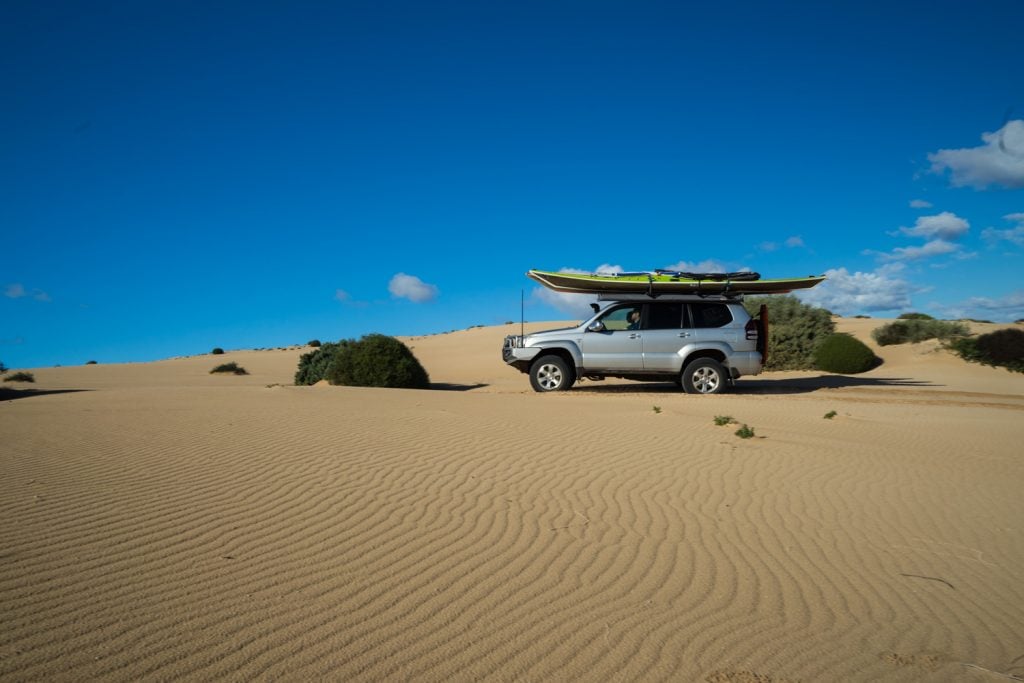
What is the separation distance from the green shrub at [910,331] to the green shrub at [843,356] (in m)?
5.70

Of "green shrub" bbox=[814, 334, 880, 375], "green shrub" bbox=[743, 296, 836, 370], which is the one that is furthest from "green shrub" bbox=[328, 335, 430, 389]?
"green shrub" bbox=[814, 334, 880, 375]

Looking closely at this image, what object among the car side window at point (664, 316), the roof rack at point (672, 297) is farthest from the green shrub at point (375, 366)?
the car side window at point (664, 316)

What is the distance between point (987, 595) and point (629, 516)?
2.20 metres

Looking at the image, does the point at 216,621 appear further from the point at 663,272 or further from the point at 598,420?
the point at 663,272

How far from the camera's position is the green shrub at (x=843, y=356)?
70.6 feet

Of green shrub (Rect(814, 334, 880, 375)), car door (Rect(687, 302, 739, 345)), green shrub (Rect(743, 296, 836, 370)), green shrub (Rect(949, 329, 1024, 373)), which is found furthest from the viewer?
green shrub (Rect(743, 296, 836, 370))

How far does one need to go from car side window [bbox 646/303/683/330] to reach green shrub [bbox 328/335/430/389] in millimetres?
6312

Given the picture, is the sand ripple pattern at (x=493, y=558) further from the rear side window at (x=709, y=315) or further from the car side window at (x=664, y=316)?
the car side window at (x=664, y=316)

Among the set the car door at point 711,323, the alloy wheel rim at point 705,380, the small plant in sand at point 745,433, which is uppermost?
the car door at point 711,323

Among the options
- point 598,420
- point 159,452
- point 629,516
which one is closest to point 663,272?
point 598,420

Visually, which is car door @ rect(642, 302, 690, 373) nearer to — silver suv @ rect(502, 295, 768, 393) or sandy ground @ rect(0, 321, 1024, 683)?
silver suv @ rect(502, 295, 768, 393)

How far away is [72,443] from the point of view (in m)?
6.55

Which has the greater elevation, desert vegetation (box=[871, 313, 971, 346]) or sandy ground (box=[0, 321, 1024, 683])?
desert vegetation (box=[871, 313, 971, 346])

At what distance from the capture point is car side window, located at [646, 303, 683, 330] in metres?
13.5
